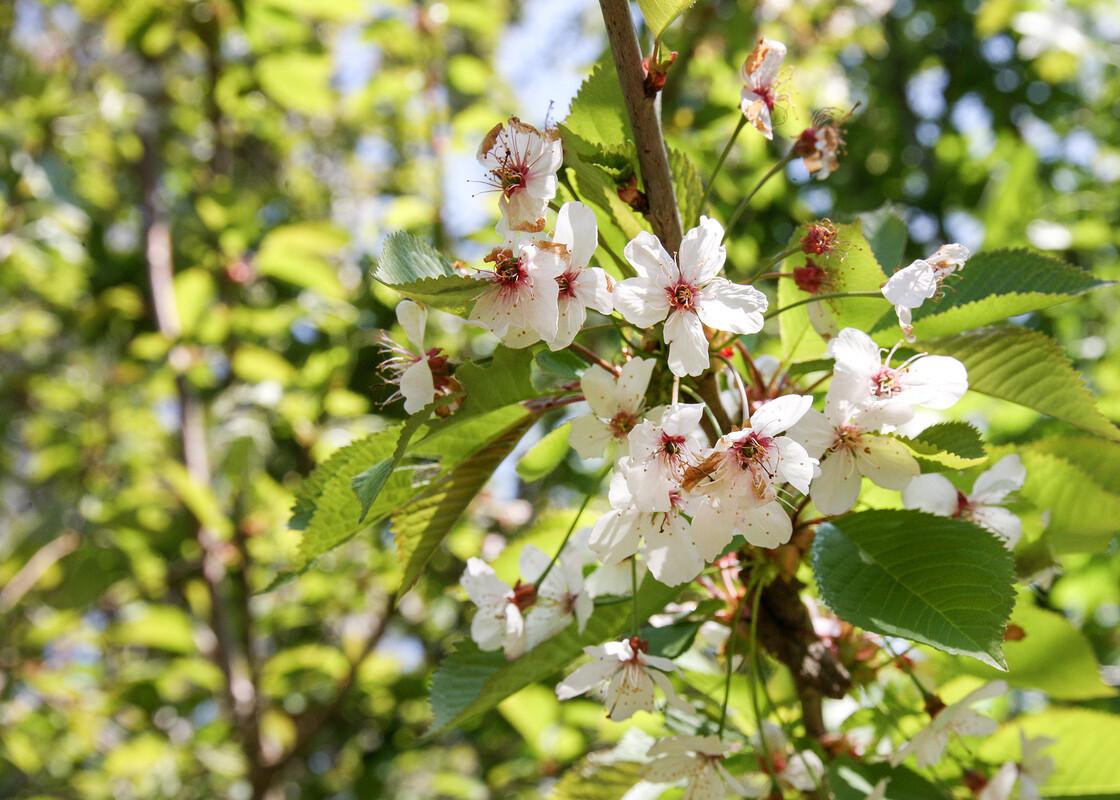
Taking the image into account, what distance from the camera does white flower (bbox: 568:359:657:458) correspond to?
2.68ft

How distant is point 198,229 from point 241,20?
67 centimetres

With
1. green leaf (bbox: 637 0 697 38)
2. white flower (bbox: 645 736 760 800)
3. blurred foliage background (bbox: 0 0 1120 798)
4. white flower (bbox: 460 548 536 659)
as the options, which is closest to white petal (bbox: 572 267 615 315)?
green leaf (bbox: 637 0 697 38)

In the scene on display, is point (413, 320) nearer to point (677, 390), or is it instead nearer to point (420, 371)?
point (420, 371)

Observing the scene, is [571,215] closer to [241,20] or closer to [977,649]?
[977,649]

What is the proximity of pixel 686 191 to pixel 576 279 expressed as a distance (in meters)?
0.21

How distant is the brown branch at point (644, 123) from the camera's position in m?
0.83

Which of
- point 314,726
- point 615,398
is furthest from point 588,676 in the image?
point 314,726

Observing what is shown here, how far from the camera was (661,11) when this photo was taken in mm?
813

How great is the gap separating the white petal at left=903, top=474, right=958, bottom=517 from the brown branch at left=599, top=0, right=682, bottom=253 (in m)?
0.34

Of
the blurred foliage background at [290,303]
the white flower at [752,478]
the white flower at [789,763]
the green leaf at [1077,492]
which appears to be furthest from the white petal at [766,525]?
the blurred foliage background at [290,303]

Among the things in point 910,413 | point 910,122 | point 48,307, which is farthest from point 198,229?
point 910,413

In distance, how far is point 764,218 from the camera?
8.20 feet

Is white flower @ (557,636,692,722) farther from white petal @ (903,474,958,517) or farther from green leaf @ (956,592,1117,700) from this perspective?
green leaf @ (956,592,1117,700)

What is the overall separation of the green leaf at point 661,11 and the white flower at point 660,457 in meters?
0.32
